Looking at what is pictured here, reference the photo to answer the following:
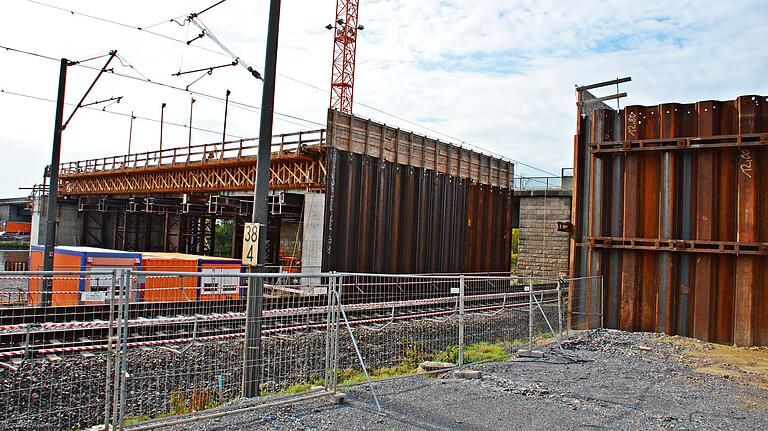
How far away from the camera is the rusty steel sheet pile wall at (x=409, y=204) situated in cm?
2241

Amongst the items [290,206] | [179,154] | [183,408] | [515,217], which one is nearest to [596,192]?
[183,408]

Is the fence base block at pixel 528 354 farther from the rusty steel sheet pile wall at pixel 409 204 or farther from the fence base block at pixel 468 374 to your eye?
the rusty steel sheet pile wall at pixel 409 204

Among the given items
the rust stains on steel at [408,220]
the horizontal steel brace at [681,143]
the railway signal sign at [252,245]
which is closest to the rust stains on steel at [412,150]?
the rust stains on steel at [408,220]

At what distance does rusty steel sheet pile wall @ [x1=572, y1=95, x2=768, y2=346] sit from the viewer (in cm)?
1258

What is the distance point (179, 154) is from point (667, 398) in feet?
100

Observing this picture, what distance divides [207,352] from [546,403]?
6.42 metres

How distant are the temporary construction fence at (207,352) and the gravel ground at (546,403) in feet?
1.66

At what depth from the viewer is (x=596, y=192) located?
1481cm

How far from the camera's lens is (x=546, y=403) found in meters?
7.54

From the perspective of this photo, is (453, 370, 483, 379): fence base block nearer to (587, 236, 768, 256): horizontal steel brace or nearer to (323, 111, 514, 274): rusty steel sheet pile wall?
(587, 236, 768, 256): horizontal steel brace

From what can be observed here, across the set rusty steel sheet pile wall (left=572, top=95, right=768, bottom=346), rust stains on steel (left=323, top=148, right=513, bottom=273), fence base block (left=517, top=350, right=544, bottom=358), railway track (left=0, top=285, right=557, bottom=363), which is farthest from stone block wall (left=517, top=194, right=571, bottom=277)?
fence base block (left=517, top=350, right=544, bottom=358)

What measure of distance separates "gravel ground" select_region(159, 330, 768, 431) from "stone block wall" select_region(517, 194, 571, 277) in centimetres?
1893

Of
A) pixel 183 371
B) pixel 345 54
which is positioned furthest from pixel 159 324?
pixel 345 54

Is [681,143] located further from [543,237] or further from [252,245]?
[543,237]
